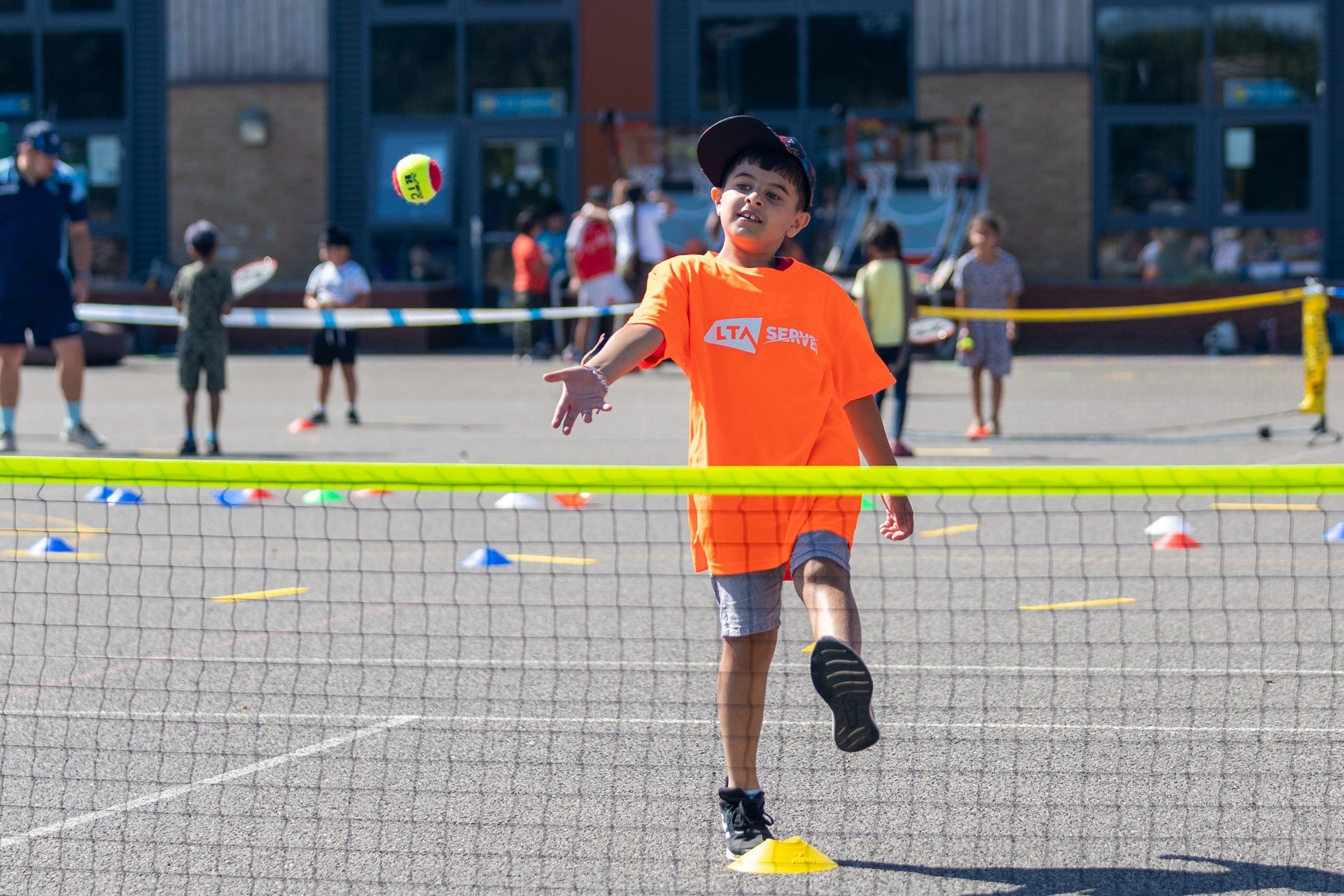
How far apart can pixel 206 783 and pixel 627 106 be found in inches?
915

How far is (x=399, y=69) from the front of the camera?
93.2 feet

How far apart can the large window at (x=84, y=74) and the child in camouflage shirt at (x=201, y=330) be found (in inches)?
673

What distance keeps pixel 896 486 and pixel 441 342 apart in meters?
23.9

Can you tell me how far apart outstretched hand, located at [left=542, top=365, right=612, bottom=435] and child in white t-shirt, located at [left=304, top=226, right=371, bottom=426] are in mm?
11733

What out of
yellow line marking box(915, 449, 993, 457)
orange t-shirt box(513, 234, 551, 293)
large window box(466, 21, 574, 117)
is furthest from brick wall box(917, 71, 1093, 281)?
yellow line marking box(915, 449, 993, 457)

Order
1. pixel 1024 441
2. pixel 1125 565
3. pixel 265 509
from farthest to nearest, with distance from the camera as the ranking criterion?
pixel 1024 441
pixel 265 509
pixel 1125 565

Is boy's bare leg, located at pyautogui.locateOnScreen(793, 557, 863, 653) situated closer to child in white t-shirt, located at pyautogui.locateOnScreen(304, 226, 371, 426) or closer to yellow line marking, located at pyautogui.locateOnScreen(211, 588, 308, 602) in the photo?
yellow line marking, located at pyautogui.locateOnScreen(211, 588, 308, 602)

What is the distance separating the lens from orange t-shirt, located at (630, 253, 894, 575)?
4.53 metres

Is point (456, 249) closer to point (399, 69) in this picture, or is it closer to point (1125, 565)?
point (399, 69)

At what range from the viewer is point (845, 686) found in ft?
13.4

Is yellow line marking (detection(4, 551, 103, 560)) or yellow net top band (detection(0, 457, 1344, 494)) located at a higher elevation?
yellow net top band (detection(0, 457, 1344, 494))

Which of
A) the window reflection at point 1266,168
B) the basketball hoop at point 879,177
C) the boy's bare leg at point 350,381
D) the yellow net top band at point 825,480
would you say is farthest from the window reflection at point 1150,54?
the yellow net top band at point 825,480

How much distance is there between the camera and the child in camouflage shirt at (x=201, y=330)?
13.3 meters

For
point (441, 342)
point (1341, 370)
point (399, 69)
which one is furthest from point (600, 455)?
point (399, 69)
